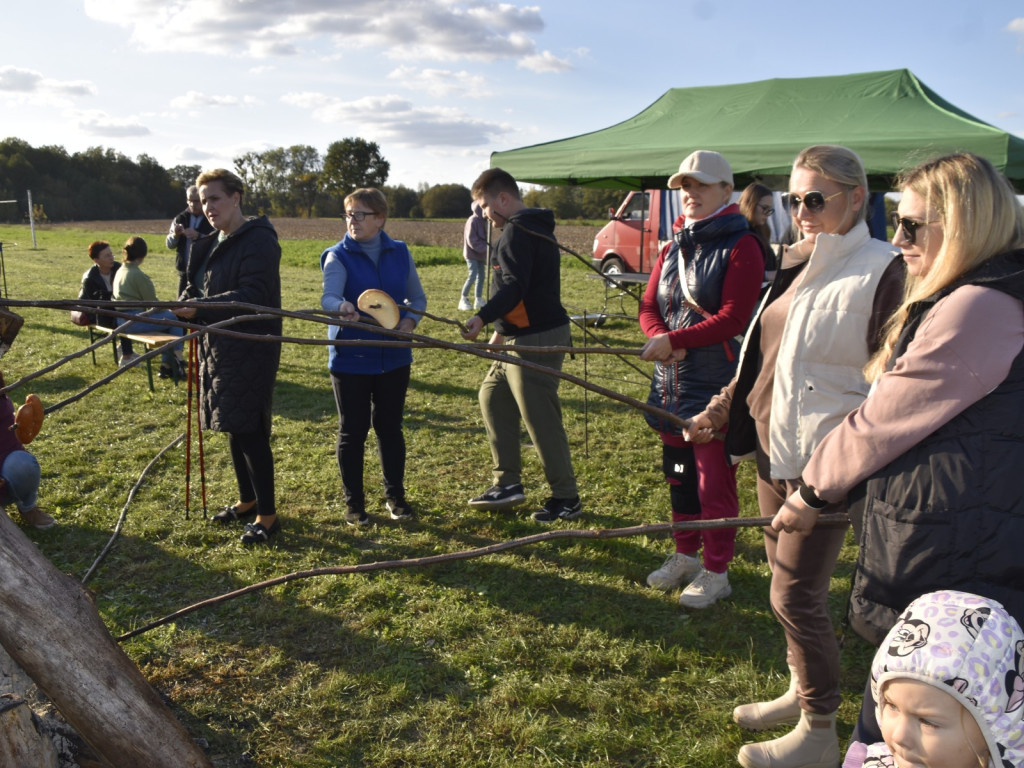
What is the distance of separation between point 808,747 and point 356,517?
260 centimetres

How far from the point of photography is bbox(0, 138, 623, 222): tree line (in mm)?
62588

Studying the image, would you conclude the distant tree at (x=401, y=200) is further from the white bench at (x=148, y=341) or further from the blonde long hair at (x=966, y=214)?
the blonde long hair at (x=966, y=214)

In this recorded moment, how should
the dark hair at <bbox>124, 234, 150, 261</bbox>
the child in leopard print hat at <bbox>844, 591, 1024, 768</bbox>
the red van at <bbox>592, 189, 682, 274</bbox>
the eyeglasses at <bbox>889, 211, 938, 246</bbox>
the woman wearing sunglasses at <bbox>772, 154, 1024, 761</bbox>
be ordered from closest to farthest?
the child in leopard print hat at <bbox>844, 591, 1024, 768</bbox> → the woman wearing sunglasses at <bbox>772, 154, 1024, 761</bbox> → the eyeglasses at <bbox>889, 211, 938, 246</bbox> → the dark hair at <bbox>124, 234, 150, 261</bbox> → the red van at <bbox>592, 189, 682, 274</bbox>

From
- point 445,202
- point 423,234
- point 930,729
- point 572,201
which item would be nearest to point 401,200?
point 445,202

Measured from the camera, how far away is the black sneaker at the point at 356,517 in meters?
4.26

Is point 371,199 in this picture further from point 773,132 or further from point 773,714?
point 773,132

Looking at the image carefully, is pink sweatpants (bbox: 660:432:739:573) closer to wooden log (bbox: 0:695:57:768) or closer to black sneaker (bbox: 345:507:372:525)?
black sneaker (bbox: 345:507:372:525)

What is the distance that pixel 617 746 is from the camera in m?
2.55

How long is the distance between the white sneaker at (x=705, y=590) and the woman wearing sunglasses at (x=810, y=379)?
2.70 feet

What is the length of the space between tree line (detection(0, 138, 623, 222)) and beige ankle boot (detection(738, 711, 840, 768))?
59.1 m

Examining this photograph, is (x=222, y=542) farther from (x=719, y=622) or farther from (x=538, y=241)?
(x=719, y=622)

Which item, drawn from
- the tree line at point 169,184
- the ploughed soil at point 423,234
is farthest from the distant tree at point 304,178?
the ploughed soil at point 423,234

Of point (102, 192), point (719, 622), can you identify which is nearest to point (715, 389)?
point (719, 622)

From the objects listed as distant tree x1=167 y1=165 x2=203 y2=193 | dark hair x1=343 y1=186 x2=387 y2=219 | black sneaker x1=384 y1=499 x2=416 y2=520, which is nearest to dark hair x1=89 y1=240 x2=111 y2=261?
dark hair x1=343 y1=186 x2=387 y2=219
